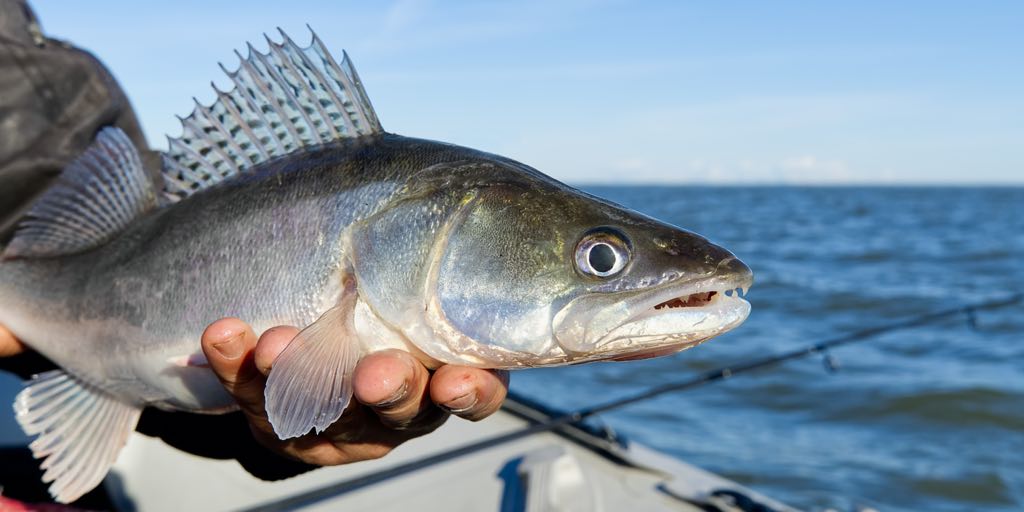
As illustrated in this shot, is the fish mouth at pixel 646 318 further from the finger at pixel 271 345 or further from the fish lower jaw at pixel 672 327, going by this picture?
the finger at pixel 271 345

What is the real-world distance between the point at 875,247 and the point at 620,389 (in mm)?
18962

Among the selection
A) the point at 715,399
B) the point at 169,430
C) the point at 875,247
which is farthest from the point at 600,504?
the point at 875,247

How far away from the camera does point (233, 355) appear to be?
2.20 m

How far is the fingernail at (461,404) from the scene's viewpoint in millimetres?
2111

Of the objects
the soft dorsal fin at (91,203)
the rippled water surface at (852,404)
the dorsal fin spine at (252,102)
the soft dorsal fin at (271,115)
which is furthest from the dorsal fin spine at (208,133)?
the rippled water surface at (852,404)

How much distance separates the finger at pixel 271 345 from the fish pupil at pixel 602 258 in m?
0.79

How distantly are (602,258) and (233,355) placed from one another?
1.01 m

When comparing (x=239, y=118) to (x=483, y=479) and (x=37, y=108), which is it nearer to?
(x=37, y=108)

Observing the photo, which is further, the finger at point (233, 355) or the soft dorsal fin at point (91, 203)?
the soft dorsal fin at point (91, 203)

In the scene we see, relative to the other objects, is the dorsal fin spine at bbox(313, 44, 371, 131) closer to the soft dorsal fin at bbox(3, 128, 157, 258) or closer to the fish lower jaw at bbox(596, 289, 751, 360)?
the soft dorsal fin at bbox(3, 128, 157, 258)

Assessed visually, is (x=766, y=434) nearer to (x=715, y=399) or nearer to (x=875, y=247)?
(x=715, y=399)

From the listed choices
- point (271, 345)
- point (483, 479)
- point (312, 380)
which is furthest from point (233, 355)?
point (483, 479)

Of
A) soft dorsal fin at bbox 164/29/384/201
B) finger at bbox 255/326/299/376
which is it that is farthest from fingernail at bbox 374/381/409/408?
soft dorsal fin at bbox 164/29/384/201

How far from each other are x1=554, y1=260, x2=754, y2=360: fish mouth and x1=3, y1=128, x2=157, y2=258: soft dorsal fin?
1.61m
